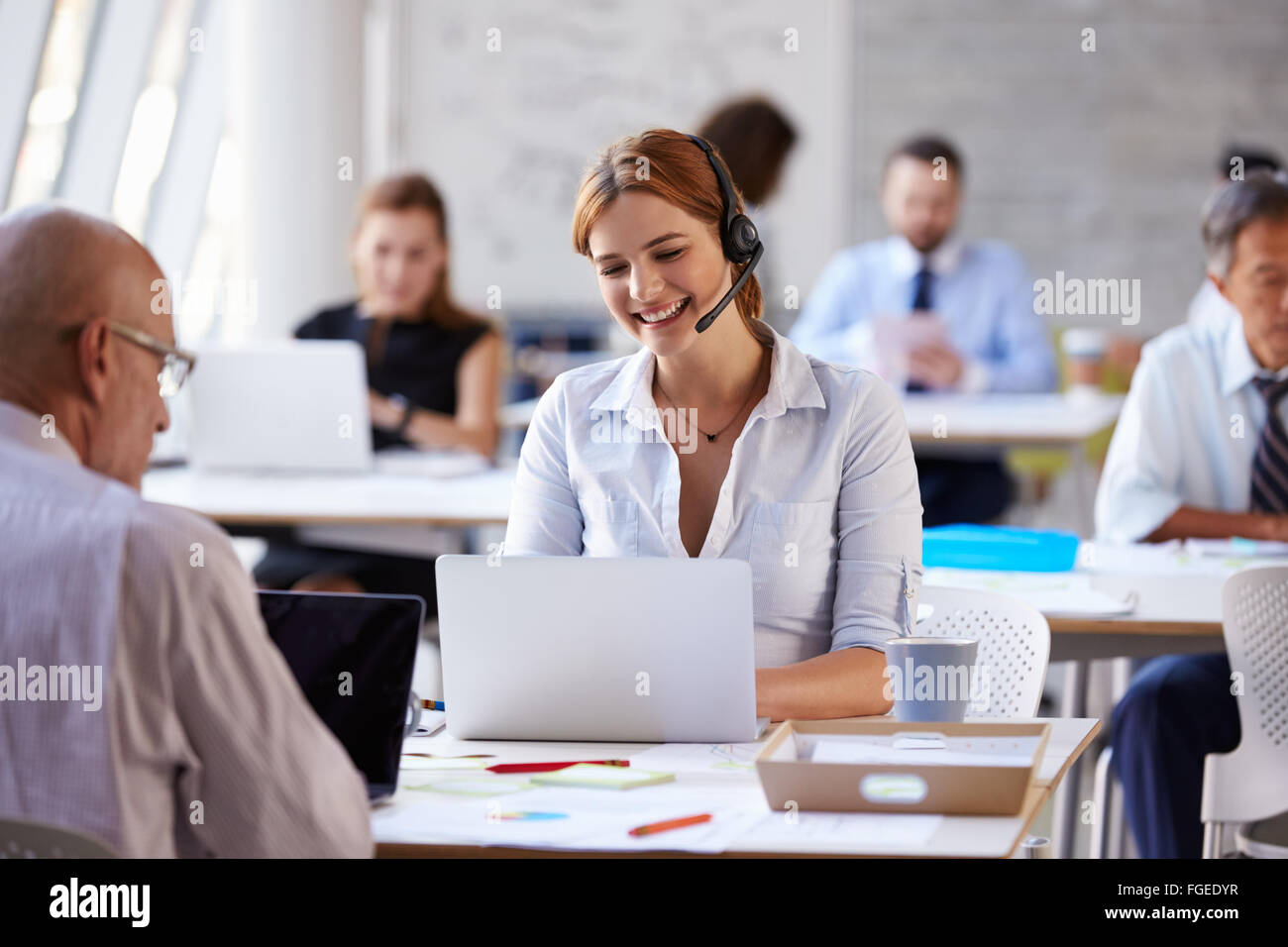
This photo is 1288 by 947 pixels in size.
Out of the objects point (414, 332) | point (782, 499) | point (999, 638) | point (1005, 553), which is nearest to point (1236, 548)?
point (1005, 553)

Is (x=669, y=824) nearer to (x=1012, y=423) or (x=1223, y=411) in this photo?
(x=1223, y=411)

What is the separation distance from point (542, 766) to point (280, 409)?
7.53 ft

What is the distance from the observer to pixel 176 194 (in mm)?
6625

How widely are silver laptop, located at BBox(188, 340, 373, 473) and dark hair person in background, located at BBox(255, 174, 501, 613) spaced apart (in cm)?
28

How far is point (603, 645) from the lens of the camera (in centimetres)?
160

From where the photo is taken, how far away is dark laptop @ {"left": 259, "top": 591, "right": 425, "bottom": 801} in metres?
1.49

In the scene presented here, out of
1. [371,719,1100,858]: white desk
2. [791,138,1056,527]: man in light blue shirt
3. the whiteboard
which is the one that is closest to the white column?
the whiteboard

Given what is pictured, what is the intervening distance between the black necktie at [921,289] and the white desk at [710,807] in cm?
A: 369

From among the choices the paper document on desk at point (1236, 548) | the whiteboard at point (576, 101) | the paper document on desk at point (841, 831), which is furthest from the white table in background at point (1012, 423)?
the paper document on desk at point (841, 831)

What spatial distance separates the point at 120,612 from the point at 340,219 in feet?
16.1

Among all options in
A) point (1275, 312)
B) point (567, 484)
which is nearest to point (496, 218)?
point (1275, 312)

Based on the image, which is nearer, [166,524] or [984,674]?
[166,524]

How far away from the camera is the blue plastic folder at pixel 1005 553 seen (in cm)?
276
